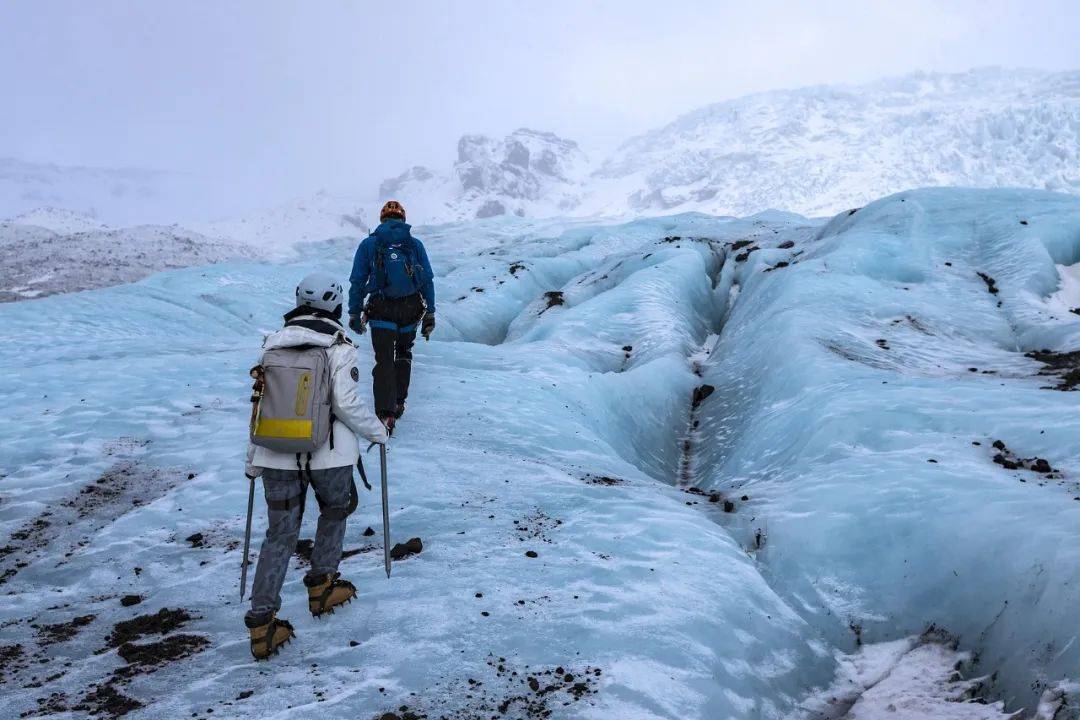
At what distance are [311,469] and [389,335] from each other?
4.02 metres

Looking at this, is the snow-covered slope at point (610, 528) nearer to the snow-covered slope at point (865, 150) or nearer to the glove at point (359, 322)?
the glove at point (359, 322)

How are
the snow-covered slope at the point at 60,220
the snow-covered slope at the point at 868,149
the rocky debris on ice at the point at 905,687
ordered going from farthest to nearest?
the snow-covered slope at the point at 60,220
the snow-covered slope at the point at 868,149
the rocky debris on ice at the point at 905,687

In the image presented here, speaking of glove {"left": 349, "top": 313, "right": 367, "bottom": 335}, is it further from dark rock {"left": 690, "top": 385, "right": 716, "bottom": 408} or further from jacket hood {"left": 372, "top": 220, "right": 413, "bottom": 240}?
dark rock {"left": 690, "top": 385, "right": 716, "bottom": 408}

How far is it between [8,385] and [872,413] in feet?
44.3

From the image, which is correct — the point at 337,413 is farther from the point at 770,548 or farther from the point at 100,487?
the point at 100,487

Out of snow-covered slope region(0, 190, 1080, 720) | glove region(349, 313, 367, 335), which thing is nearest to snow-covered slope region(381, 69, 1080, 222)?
snow-covered slope region(0, 190, 1080, 720)

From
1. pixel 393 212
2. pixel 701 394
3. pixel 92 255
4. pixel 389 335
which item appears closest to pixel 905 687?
pixel 389 335

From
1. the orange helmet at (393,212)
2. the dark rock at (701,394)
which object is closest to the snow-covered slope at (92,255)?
the orange helmet at (393,212)

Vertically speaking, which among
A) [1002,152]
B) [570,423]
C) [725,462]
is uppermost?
[1002,152]

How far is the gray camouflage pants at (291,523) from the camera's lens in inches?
161

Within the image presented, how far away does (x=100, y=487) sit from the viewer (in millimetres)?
7074

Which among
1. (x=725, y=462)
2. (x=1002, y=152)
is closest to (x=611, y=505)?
(x=725, y=462)

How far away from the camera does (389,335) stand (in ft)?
26.5

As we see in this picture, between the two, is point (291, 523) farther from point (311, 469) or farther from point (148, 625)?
point (148, 625)
